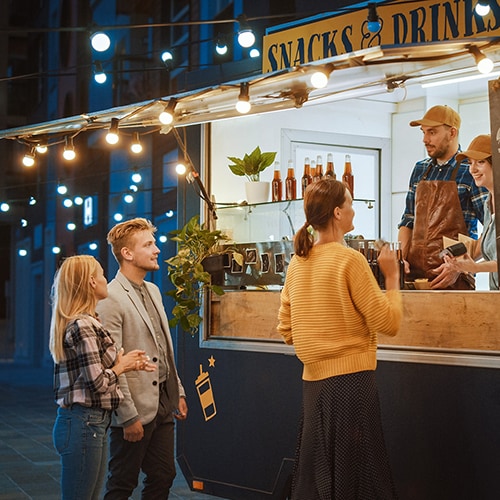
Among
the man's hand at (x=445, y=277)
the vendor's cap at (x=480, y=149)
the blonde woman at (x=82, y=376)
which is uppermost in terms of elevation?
the vendor's cap at (x=480, y=149)

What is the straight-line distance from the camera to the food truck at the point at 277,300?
4879mm

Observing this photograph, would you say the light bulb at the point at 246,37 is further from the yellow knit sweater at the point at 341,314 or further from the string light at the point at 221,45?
the yellow knit sweater at the point at 341,314

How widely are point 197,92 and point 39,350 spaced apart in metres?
18.8

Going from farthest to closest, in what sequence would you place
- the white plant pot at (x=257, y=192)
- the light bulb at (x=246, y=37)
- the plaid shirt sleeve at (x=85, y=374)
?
the light bulb at (x=246, y=37) < the white plant pot at (x=257, y=192) < the plaid shirt sleeve at (x=85, y=374)

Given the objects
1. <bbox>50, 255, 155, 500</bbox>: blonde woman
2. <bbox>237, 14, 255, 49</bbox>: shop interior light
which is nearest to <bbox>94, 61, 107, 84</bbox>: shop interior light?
<bbox>237, 14, 255, 49</bbox>: shop interior light

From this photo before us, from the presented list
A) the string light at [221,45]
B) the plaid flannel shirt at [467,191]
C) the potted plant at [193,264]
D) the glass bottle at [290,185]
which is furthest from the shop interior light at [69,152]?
the plaid flannel shirt at [467,191]

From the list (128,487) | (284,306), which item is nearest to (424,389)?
(284,306)

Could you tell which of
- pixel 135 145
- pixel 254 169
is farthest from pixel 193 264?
pixel 135 145

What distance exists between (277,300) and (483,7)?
2398mm

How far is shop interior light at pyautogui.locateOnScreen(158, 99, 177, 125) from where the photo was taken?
5809 mm

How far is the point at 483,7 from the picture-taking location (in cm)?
598

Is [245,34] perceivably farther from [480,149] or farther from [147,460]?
[147,460]

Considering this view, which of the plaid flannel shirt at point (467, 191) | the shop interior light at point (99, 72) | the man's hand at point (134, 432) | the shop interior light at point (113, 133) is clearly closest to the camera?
the man's hand at point (134, 432)

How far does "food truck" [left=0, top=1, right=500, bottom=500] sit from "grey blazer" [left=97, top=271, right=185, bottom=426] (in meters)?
1.34
